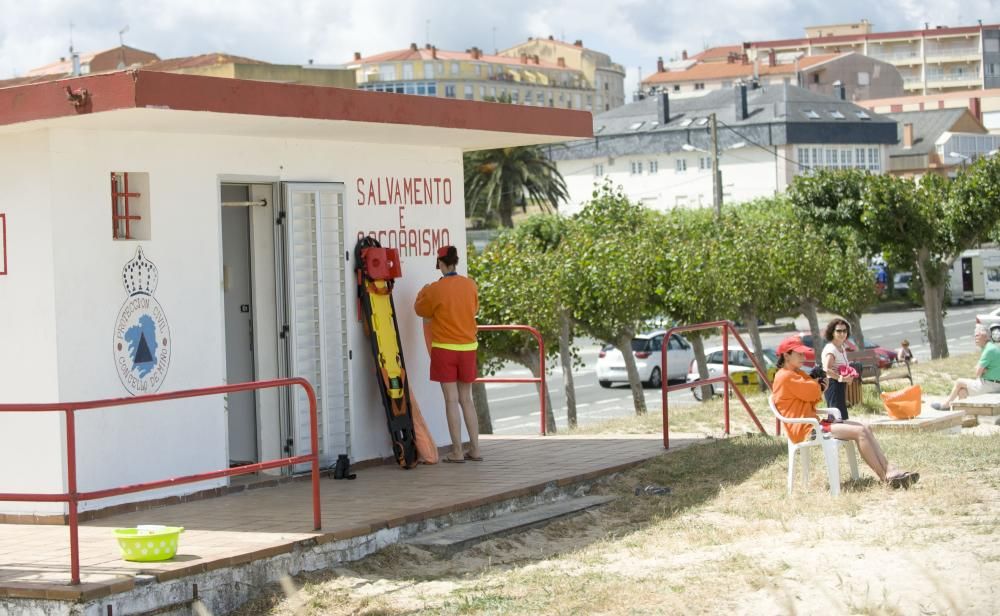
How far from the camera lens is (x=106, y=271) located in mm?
9688

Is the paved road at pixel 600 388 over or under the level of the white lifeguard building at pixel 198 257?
under

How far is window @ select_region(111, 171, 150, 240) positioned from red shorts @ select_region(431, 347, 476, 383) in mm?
2778

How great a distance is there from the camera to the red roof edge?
8695 mm

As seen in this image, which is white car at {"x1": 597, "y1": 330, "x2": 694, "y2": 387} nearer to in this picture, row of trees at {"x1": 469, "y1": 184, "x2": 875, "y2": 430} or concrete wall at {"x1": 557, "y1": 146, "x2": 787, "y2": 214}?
row of trees at {"x1": 469, "y1": 184, "x2": 875, "y2": 430}

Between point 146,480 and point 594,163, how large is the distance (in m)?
78.5

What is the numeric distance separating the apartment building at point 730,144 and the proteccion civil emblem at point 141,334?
2627 inches

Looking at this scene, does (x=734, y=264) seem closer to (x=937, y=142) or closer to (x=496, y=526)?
(x=496, y=526)

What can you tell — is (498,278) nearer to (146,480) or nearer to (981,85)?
(146,480)

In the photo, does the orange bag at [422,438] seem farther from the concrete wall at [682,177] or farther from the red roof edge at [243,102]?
the concrete wall at [682,177]

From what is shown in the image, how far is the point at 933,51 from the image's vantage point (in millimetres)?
152125

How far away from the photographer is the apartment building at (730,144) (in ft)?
256

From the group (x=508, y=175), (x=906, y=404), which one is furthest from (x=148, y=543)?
(x=508, y=175)

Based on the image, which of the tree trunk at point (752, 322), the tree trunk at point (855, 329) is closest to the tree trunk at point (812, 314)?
the tree trunk at point (855, 329)

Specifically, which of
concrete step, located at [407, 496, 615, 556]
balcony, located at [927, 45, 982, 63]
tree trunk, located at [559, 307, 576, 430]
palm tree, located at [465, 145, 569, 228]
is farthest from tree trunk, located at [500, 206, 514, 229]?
balcony, located at [927, 45, 982, 63]
